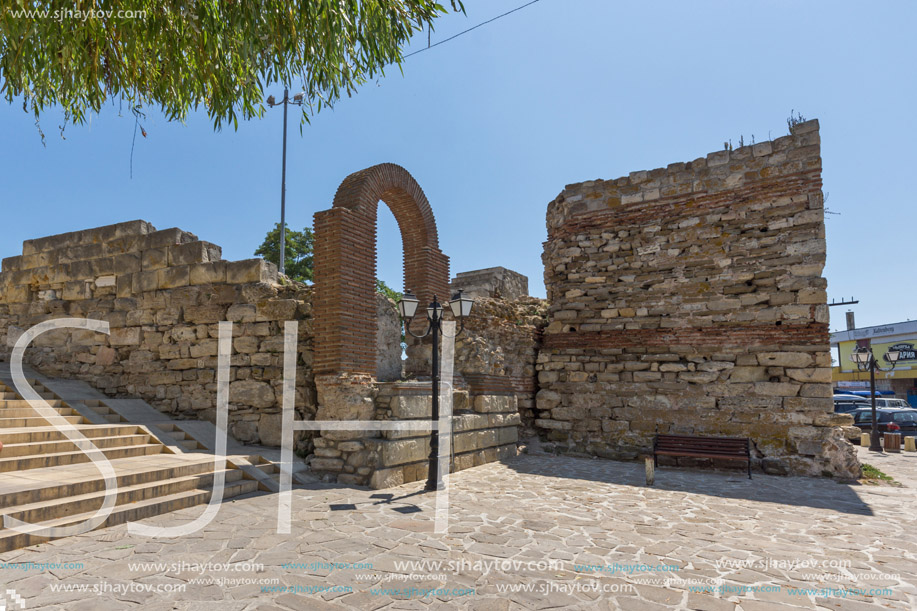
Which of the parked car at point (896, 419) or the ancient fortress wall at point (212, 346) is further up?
the ancient fortress wall at point (212, 346)

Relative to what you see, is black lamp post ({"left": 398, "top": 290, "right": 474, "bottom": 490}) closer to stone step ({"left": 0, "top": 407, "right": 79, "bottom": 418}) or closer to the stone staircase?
the stone staircase

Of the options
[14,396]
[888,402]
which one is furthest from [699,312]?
[888,402]

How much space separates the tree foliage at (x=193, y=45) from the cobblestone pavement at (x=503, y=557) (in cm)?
436

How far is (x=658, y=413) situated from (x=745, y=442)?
1564mm

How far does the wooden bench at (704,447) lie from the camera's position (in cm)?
826

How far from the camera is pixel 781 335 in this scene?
888 cm

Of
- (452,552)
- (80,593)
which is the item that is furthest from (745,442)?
(80,593)

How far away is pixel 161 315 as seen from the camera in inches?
339

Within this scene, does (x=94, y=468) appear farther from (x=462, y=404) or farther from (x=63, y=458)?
(x=462, y=404)

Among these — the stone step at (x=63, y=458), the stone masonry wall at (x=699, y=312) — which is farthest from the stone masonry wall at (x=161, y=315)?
the stone masonry wall at (x=699, y=312)

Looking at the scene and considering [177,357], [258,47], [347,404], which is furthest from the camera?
[177,357]

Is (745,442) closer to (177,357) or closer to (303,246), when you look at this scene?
(177,357)

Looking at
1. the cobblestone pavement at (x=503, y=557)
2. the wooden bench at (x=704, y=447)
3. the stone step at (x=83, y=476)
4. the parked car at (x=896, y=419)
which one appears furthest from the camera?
the parked car at (x=896, y=419)

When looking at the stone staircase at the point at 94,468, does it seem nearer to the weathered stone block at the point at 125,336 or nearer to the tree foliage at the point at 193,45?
the weathered stone block at the point at 125,336
